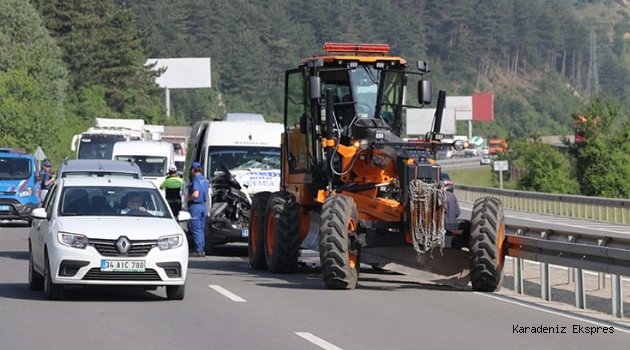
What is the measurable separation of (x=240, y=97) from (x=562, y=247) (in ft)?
501

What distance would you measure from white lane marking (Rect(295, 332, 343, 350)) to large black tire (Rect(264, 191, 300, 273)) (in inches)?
295

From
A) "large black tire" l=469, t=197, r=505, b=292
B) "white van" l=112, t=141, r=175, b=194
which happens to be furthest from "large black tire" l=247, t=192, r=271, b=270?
"white van" l=112, t=141, r=175, b=194

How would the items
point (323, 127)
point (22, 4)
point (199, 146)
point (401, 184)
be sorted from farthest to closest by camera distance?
point (22, 4)
point (199, 146)
point (323, 127)
point (401, 184)

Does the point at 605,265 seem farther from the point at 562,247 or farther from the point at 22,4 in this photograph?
the point at 22,4

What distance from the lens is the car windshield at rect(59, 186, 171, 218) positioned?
18.2 metres

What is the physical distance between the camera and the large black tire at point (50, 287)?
1719 centimetres

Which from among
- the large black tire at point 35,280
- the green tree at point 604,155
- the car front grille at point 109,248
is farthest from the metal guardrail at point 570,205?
the car front grille at point 109,248

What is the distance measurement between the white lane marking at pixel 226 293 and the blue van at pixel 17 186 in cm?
1933

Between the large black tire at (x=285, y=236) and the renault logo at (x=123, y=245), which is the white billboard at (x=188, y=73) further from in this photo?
the renault logo at (x=123, y=245)

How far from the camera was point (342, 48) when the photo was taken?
22328 millimetres

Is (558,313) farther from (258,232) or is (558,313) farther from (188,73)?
(188,73)

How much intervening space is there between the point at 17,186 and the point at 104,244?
898 inches

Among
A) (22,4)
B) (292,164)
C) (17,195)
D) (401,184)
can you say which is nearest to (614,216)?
(17,195)

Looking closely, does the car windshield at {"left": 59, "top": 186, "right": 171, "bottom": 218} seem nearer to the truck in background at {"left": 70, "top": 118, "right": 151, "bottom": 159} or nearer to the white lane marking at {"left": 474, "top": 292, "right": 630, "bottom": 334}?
the white lane marking at {"left": 474, "top": 292, "right": 630, "bottom": 334}
